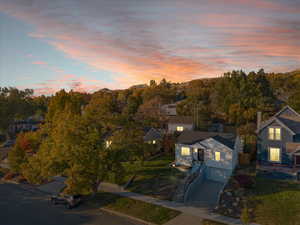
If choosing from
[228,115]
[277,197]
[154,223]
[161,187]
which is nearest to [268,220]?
[277,197]

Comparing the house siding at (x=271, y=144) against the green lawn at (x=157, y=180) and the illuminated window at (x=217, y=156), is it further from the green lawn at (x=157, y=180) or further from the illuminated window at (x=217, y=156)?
the green lawn at (x=157, y=180)

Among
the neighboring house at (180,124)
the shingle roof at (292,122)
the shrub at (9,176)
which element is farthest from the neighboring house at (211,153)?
the shrub at (9,176)

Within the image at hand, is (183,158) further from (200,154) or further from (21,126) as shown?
(21,126)

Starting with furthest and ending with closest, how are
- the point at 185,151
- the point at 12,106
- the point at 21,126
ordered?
1. the point at 21,126
2. the point at 12,106
3. the point at 185,151

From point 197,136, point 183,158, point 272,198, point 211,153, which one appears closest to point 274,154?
point 211,153

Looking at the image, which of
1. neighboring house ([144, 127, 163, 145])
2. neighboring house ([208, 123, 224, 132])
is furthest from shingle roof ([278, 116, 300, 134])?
neighboring house ([208, 123, 224, 132])

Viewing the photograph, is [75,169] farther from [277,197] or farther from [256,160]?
[256,160]

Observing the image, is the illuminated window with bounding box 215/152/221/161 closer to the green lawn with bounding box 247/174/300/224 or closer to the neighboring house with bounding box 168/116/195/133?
the green lawn with bounding box 247/174/300/224
